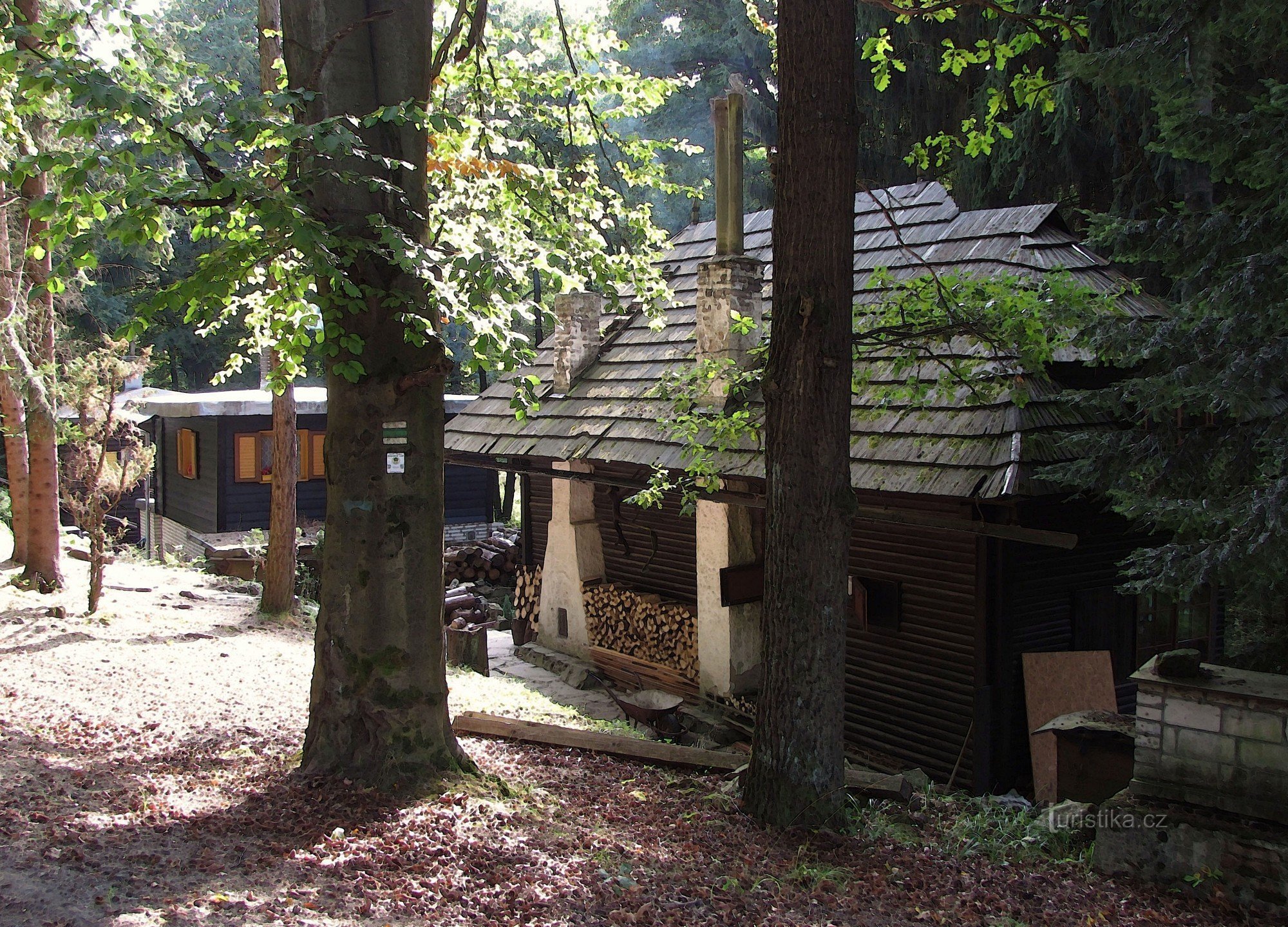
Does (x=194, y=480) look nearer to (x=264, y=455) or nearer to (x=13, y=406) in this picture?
(x=264, y=455)

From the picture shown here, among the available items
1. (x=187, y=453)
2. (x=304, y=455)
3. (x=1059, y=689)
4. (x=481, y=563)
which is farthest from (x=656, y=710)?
(x=187, y=453)

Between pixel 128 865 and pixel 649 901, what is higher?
pixel 128 865

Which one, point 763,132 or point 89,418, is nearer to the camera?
point 89,418

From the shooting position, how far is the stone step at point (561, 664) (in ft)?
39.1

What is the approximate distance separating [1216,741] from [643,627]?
7.21 metres

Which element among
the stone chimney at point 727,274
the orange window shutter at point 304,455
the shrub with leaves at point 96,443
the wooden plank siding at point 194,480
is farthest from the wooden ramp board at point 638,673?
the wooden plank siding at point 194,480

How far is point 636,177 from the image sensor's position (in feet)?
26.7

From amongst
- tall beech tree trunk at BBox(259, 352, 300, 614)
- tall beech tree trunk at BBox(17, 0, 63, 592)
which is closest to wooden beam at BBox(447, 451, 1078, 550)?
tall beech tree trunk at BBox(259, 352, 300, 614)

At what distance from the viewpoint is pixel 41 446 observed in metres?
10.7

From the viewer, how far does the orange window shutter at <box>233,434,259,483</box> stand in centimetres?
1945

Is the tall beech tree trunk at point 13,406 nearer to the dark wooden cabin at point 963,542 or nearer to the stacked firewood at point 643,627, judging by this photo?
the dark wooden cabin at point 963,542

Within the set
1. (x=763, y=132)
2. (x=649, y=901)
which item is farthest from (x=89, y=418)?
(x=763, y=132)

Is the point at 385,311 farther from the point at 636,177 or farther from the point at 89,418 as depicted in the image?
the point at 89,418

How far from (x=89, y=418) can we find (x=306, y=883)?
778cm
